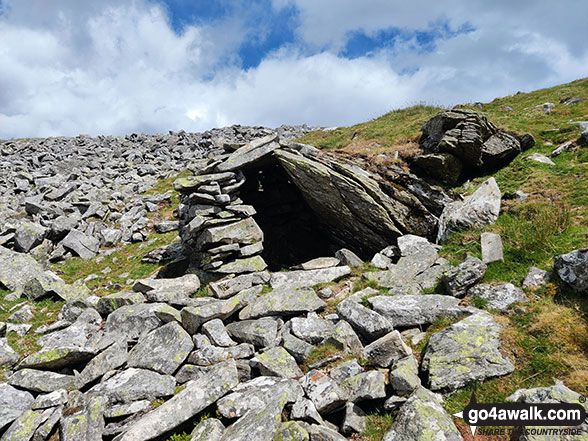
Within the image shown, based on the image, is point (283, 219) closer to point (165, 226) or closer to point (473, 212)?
point (165, 226)

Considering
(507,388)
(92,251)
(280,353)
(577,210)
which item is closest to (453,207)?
(577,210)

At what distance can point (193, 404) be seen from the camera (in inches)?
297

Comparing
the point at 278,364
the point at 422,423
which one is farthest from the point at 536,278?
the point at 278,364

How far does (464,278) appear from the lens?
34.9ft

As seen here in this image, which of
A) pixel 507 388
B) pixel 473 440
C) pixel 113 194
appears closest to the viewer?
pixel 473 440

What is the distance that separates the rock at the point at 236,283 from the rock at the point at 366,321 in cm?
532

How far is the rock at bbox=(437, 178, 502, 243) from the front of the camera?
14.2 m

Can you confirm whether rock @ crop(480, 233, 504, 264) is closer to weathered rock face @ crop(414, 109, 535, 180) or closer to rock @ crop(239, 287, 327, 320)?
weathered rock face @ crop(414, 109, 535, 180)

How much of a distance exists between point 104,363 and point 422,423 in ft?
29.3

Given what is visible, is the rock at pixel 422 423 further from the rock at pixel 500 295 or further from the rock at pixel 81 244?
the rock at pixel 81 244

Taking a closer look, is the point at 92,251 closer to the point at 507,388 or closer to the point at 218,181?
the point at 218,181

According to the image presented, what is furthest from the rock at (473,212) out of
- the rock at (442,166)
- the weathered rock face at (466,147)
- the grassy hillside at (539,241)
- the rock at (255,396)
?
the rock at (255,396)

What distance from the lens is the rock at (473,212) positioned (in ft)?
46.5

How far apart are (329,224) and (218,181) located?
26.1ft
